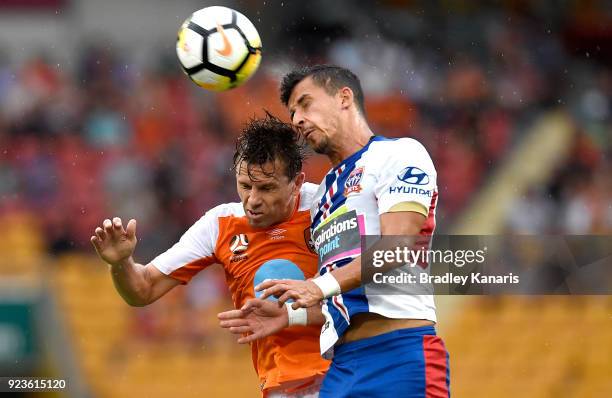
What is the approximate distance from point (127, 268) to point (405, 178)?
152 cm

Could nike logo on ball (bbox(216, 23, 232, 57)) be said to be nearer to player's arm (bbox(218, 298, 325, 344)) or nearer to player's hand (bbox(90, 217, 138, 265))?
player's hand (bbox(90, 217, 138, 265))

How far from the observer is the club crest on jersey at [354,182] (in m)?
4.95

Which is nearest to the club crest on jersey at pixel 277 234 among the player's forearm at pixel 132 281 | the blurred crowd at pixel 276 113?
the player's forearm at pixel 132 281

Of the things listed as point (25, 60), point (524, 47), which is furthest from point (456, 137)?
point (25, 60)

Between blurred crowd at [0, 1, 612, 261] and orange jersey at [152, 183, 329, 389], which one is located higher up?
blurred crowd at [0, 1, 612, 261]

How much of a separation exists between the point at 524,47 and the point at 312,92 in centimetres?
1409

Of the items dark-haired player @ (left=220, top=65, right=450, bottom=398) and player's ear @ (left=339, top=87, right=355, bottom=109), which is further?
player's ear @ (left=339, top=87, right=355, bottom=109)

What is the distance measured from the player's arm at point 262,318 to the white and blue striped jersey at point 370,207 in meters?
0.15

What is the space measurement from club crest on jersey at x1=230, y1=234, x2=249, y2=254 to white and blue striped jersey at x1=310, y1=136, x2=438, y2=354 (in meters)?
0.53

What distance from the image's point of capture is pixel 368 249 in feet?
15.6

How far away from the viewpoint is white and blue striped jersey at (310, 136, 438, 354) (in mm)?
4801

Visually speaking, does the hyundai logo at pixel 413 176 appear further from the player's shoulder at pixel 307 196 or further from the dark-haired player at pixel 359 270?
the player's shoulder at pixel 307 196

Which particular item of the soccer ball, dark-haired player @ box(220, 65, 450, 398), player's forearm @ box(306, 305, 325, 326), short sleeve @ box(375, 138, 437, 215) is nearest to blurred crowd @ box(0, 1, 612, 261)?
the soccer ball

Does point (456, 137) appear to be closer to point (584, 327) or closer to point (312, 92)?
point (584, 327)
